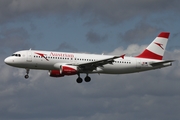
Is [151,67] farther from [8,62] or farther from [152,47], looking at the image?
[8,62]

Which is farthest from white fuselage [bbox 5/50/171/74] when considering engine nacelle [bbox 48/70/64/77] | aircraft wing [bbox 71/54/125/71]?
engine nacelle [bbox 48/70/64/77]

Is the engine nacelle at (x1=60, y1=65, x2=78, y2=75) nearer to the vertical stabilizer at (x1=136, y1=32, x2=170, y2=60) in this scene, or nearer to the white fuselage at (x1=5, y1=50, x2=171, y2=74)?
the white fuselage at (x1=5, y1=50, x2=171, y2=74)

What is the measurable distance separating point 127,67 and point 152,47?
906 cm

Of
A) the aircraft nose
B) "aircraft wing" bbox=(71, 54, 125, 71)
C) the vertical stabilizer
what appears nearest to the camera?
"aircraft wing" bbox=(71, 54, 125, 71)

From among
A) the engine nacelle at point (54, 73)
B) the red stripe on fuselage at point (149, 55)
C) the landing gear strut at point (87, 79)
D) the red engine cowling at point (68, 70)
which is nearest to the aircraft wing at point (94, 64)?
the red engine cowling at point (68, 70)

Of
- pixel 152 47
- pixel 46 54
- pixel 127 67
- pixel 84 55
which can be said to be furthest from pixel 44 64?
pixel 152 47

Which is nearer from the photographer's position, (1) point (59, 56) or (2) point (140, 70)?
(1) point (59, 56)

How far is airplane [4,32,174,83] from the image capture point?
95.3 m

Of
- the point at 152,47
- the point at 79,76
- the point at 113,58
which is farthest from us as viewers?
the point at 152,47

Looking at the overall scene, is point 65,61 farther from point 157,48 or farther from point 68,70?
point 157,48

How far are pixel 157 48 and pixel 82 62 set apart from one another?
58.6 ft

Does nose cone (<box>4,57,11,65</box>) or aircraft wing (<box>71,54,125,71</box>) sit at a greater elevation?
nose cone (<box>4,57,11,65</box>)

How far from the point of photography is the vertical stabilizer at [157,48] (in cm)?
10631

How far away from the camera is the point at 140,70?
103 meters
